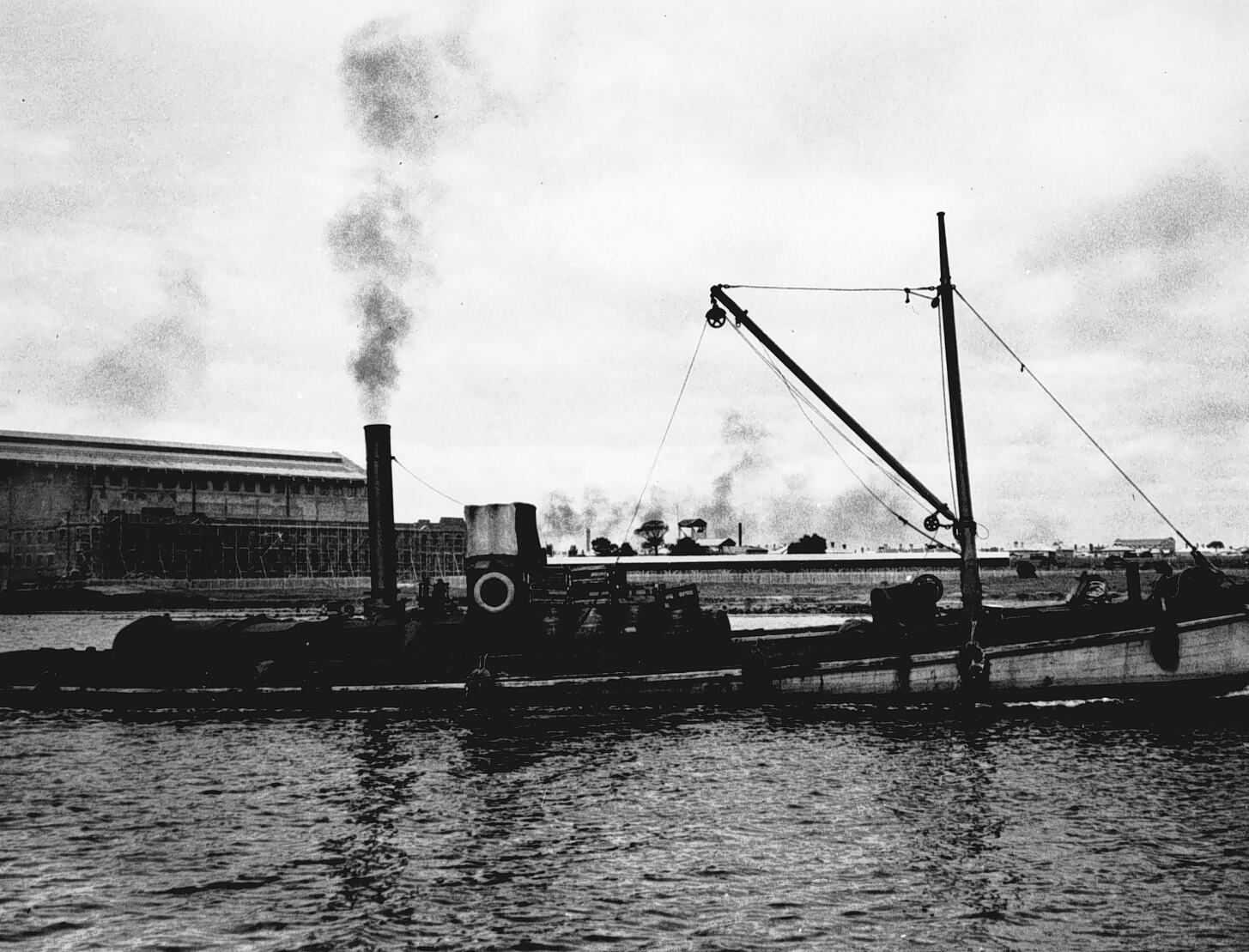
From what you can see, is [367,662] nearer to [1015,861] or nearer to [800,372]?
[800,372]

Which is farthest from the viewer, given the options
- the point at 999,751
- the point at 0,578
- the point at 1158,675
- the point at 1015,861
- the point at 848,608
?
the point at 0,578

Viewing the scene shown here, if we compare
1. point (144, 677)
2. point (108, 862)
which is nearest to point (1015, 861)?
point (108, 862)

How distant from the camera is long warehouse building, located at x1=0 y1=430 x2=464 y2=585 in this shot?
347 ft

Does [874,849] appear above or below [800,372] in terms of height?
below

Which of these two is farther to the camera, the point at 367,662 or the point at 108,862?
the point at 367,662

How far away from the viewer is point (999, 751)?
67.8 feet

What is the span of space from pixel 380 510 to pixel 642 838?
16775 mm

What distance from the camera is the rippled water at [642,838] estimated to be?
432 inches

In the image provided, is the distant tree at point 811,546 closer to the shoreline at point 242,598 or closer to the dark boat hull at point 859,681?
the shoreline at point 242,598

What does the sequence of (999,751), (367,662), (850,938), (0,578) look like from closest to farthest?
(850,938) < (999,751) < (367,662) < (0,578)

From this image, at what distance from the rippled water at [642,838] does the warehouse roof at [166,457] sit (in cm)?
9714

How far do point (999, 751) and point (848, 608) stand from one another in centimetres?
6349

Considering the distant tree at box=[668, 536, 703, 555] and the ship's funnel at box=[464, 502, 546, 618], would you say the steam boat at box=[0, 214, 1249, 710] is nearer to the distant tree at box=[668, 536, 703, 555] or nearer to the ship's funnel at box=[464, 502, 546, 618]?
the ship's funnel at box=[464, 502, 546, 618]

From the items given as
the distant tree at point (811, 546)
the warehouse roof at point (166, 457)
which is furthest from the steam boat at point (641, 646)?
the distant tree at point (811, 546)
